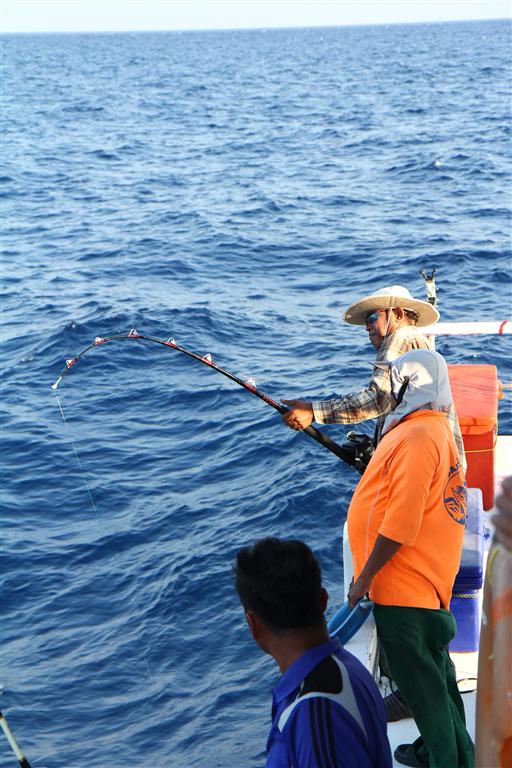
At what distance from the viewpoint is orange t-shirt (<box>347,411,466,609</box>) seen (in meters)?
2.72

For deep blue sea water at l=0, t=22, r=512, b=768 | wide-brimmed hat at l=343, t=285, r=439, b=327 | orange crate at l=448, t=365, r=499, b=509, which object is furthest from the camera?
deep blue sea water at l=0, t=22, r=512, b=768

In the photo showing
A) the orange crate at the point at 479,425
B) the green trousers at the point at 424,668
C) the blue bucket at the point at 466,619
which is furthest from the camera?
the orange crate at the point at 479,425

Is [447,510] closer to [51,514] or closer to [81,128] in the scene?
[51,514]

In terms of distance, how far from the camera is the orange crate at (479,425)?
4516mm

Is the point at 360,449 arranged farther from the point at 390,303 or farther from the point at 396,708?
the point at 396,708

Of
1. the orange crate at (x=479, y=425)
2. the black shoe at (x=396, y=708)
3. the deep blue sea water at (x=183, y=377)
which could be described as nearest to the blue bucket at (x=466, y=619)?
the black shoe at (x=396, y=708)

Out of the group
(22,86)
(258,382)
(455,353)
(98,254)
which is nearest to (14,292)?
(98,254)

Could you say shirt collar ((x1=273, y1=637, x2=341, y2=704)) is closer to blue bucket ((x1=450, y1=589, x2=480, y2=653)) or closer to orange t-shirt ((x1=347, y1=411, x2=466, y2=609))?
orange t-shirt ((x1=347, y1=411, x2=466, y2=609))

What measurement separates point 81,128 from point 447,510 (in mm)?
37930

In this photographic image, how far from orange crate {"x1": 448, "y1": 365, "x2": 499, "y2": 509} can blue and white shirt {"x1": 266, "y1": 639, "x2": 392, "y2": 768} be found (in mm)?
2698

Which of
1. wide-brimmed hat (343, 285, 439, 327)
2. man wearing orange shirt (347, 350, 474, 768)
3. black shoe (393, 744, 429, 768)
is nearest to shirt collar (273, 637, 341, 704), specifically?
man wearing orange shirt (347, 350, 474, 768)

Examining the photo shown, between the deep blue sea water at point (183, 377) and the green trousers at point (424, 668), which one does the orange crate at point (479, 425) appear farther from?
the deep blue sea water at point (183, 377)

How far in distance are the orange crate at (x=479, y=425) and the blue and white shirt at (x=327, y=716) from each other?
270 centimetres

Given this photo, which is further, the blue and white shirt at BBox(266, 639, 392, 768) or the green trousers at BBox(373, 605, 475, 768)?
the green trousers at BBox(373, 605, 475, 768)
